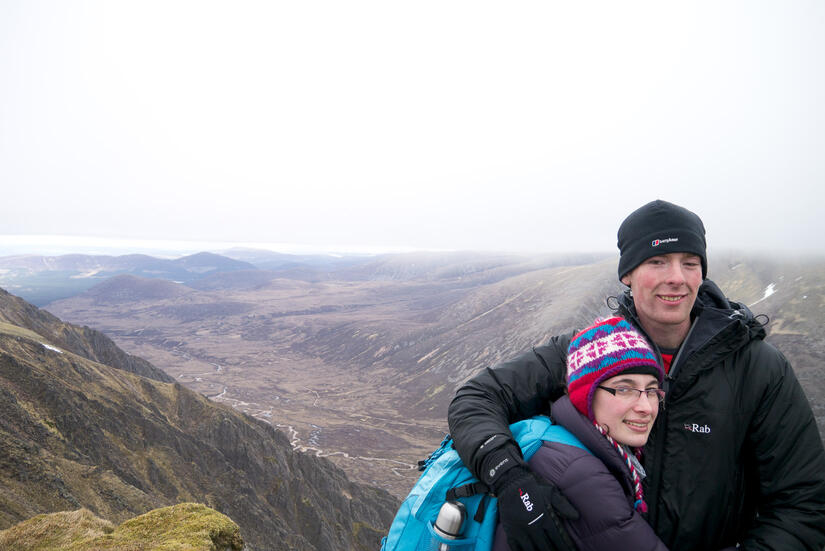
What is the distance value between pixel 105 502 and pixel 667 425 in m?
25.2

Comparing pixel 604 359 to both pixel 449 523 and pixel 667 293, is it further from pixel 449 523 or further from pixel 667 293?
pixel 449 523

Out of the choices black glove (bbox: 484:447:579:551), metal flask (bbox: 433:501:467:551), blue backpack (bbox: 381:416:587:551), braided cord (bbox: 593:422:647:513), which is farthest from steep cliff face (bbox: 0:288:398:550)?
braided cord (bbox: 593:422:647:513)

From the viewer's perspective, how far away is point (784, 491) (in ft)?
11.4

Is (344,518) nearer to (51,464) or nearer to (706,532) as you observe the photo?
(51,464)

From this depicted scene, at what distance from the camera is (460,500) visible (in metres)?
3.50

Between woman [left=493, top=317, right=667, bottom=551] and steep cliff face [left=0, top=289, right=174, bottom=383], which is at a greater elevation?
woman [left=493, top=317, right=667, bottom=551]

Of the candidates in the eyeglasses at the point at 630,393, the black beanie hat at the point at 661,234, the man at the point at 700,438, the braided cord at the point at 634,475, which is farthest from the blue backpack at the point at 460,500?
the black beanie hat at the point at 661,234

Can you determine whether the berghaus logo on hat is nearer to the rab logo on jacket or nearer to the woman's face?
the woman's face

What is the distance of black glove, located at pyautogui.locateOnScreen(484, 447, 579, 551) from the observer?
3037 millimetres

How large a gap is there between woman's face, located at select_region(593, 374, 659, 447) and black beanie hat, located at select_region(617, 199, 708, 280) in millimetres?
1088

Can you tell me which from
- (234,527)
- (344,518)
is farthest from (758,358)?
(344,518)

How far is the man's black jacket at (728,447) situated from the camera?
3.42 metres

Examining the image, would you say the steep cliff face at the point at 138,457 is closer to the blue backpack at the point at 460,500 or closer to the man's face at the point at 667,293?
the blue backpack at the point at 460,500

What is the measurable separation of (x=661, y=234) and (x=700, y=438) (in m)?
1.88
